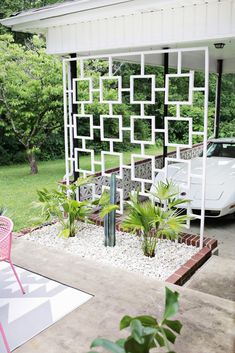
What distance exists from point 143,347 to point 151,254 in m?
3.12

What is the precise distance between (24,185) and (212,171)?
213 inches

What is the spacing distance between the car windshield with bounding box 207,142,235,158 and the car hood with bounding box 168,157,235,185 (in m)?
0.22

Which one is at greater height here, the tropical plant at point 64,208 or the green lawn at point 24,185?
the tropical plant at point 64,208

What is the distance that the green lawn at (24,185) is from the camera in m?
7.19

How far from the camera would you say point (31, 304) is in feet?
12.0

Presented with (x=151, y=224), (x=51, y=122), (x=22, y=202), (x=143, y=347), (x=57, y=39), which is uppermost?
(x=57, y=39)

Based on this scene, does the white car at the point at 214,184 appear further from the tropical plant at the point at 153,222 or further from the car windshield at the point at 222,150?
the tropical plant at the point at 153,222

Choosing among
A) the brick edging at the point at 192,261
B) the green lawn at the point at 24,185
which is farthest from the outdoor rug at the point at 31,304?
the green lawn at the point at 24,185

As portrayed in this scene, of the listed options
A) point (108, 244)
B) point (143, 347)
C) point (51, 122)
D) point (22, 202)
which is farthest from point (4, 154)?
point (143, 347)

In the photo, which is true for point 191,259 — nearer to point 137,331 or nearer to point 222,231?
point 222,231

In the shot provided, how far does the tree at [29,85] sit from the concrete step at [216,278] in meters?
6.81

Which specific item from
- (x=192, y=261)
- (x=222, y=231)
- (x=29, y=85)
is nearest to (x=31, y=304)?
(x=192, y=261)

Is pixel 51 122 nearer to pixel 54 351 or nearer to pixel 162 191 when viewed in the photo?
pixel 162 191

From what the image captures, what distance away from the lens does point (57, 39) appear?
576cm
